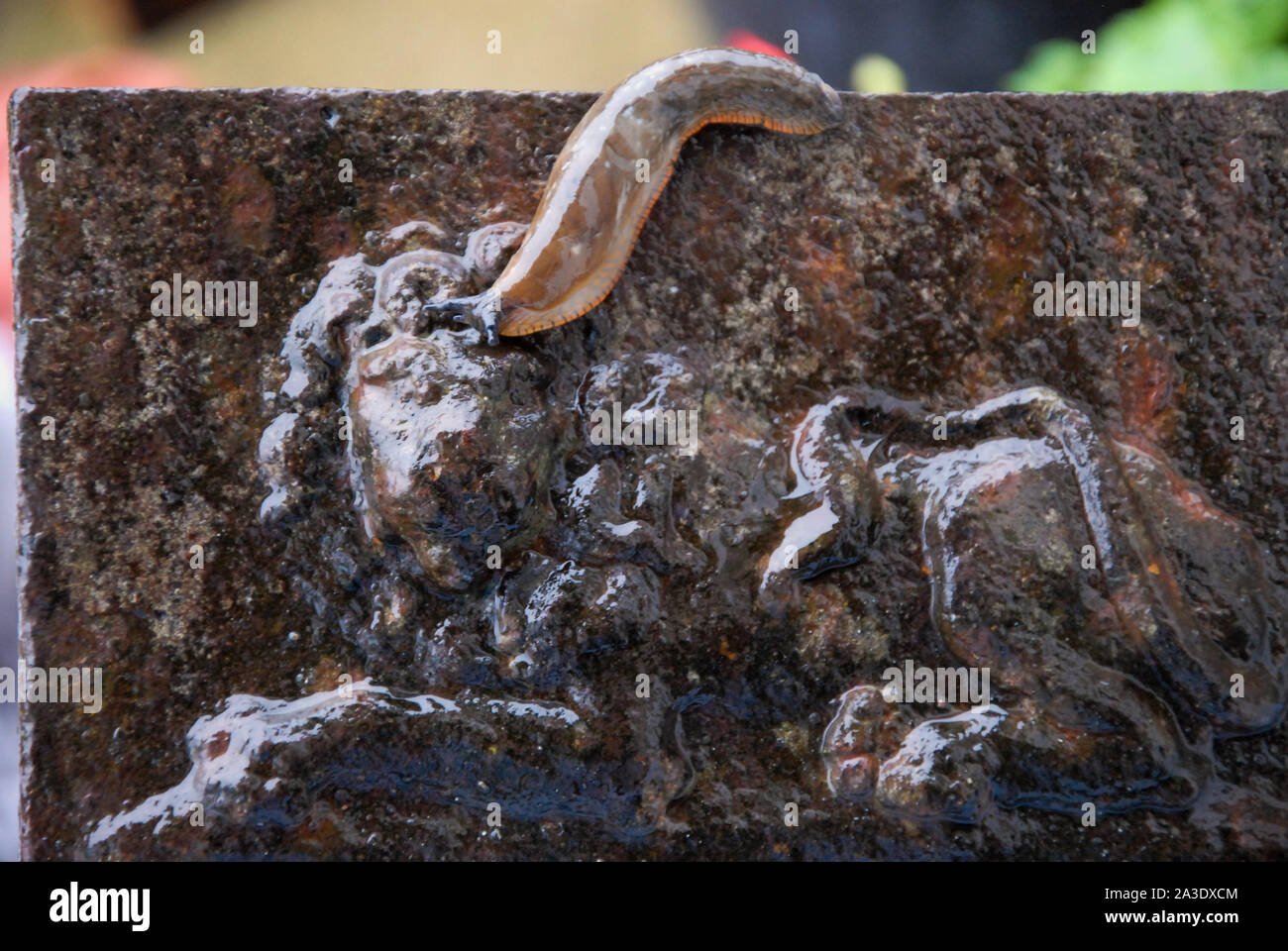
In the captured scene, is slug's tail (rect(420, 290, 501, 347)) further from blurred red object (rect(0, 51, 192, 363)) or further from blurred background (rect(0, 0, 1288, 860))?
blurred red object (rect(0, 51, 192, 363))

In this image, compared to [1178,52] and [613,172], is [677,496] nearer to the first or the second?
[613,172]

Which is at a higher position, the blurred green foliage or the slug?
the blurred green foliage

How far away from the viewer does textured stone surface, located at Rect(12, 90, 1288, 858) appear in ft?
5.63

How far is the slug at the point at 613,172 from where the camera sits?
1675mm

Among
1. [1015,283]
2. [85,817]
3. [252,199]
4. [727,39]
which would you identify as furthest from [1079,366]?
[85,817]

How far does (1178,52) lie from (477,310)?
263cm

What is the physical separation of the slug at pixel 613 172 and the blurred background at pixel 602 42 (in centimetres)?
142

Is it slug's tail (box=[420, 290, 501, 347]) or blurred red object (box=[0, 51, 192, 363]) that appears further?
blurred red object (box=[0, 51, 192, 363])

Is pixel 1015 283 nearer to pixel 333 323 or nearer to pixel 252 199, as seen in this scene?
pixel 333 323

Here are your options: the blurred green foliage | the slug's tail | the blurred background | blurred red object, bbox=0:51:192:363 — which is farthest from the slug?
blurred red object, bbox=0:51:192:363

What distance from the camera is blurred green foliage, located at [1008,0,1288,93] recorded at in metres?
2.89

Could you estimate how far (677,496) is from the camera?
1.76 metres

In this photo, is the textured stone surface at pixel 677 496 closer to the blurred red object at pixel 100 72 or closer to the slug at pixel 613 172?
the slug at pixel 613 172

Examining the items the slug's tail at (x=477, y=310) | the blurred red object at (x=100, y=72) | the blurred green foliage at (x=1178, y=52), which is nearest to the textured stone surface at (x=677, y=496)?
the slug's tail at (x=477, y=310)
